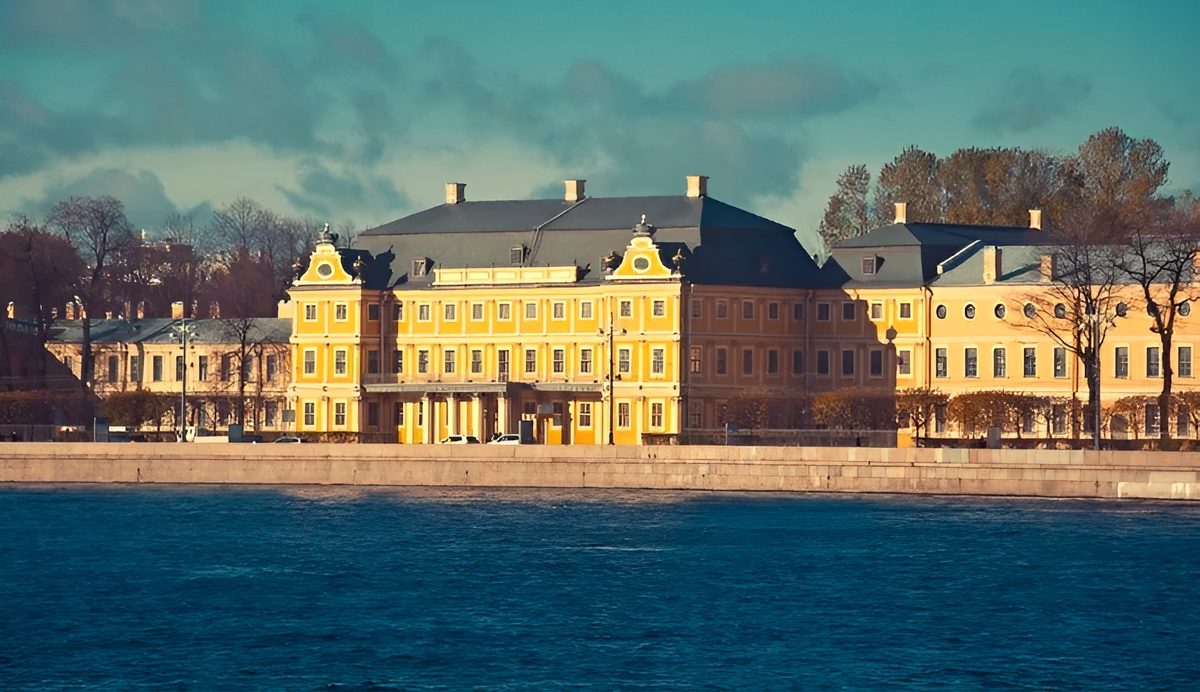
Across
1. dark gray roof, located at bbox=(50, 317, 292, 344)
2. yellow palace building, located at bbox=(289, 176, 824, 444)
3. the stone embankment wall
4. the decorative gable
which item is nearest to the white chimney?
yellow palace building, located at bbox=(289, 176, 824, 444)

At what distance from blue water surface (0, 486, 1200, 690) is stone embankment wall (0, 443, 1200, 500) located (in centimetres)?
97

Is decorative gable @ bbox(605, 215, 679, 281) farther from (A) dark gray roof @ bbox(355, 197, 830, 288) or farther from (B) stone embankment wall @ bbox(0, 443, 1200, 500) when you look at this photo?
(B) stone embankment wall @ bbox(0, 443, 1200, 500)

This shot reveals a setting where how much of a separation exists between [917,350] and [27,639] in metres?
64.1

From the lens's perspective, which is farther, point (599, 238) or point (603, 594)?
point (599, 238)

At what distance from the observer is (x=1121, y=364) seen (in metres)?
107

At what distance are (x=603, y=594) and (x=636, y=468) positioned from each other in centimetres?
2878

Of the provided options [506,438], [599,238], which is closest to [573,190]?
[599,238]

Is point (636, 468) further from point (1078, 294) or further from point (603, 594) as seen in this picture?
point (603, 594)

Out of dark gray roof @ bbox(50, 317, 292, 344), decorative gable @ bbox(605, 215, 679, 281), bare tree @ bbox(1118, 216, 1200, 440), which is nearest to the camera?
bare tree @ bbox(1118, 216, 1200, 440)

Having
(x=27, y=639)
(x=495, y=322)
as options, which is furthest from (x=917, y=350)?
(x=27, y=639)

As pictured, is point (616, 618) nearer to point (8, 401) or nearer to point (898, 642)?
point (898, 642)

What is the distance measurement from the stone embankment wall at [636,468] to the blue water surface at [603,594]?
3.20ft

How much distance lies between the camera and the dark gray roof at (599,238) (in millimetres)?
112000

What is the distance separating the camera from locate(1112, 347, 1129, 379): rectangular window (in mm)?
107125
